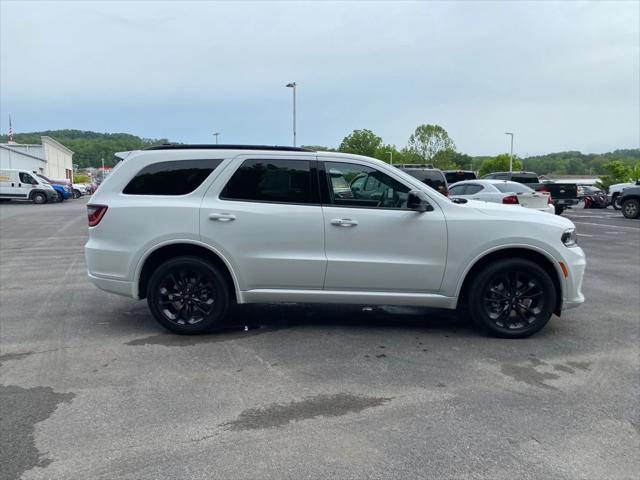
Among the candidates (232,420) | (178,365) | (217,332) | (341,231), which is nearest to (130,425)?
(232,420)

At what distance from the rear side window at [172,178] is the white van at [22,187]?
30.9 metres

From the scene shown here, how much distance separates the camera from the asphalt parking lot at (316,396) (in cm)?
310

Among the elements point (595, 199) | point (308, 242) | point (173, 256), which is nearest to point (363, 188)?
point (308, 242)

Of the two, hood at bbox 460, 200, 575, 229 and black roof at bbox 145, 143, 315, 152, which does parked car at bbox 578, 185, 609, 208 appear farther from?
black roof at bbox 145, 143, 315, 152

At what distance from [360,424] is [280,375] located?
102 centimetres

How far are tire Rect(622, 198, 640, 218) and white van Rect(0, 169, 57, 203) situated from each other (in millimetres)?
31212

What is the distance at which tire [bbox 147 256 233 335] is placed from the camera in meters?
5.30

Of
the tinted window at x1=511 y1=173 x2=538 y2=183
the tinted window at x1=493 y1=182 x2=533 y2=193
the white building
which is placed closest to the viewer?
the tinted window at x1=493 y1=182 x2=533 y2=193

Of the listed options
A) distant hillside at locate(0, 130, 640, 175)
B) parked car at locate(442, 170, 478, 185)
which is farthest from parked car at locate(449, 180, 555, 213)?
distant hillside at locate(0, 130, 640, 175)

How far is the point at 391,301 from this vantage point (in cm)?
534

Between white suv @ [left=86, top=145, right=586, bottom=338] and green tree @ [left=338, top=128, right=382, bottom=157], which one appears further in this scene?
green tree @ [left=338, top=128, right=382, bottom=157]

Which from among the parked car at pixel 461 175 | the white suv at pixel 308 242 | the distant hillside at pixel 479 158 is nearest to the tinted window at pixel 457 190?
the parked car at pixel 461 175

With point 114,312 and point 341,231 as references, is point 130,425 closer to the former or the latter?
point 341,231

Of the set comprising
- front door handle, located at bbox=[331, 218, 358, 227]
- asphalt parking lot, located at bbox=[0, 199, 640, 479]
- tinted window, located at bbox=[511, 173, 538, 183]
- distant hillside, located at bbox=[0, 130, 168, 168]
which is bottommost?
asphalt parking lot, located at bbox=[0, 199, 640, 479]
